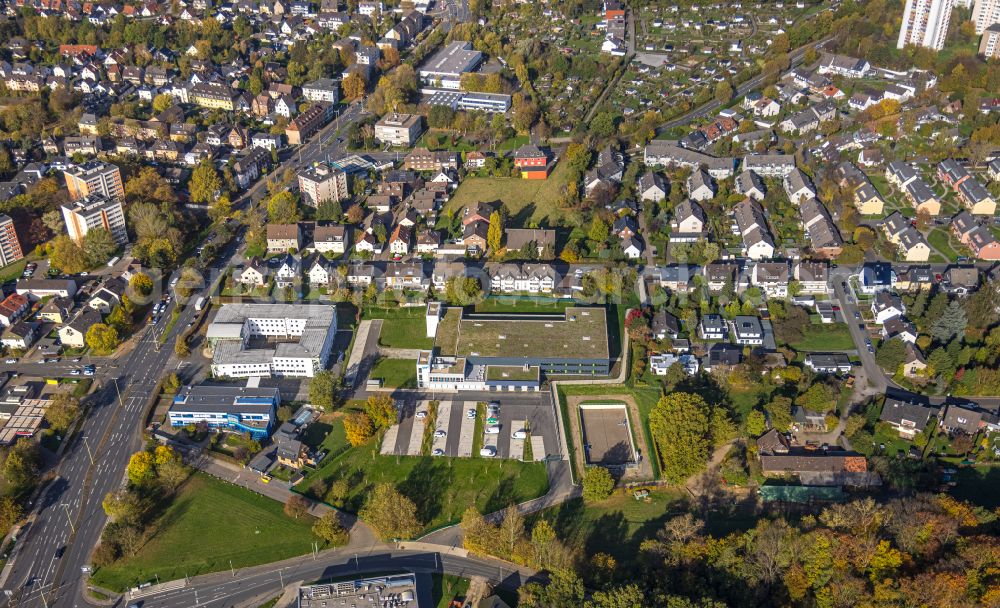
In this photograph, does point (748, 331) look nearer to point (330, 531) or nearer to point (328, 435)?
point (328, 435)

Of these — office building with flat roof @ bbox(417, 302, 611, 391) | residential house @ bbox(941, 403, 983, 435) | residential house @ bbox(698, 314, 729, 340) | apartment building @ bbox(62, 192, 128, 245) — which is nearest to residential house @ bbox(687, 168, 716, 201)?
residential house @ bbox(698, 314, 729, 340)

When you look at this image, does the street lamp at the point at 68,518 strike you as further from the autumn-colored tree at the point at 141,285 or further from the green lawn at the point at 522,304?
the green lawn at the point at 522,304

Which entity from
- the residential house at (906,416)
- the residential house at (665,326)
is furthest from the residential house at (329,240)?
the residential house at (906,416)

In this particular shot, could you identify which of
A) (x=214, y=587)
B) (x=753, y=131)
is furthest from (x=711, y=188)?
(x=214, y=587)

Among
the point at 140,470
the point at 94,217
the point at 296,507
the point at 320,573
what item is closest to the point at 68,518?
the point at 140,470

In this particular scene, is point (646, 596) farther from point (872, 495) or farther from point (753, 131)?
point (753, 131)
